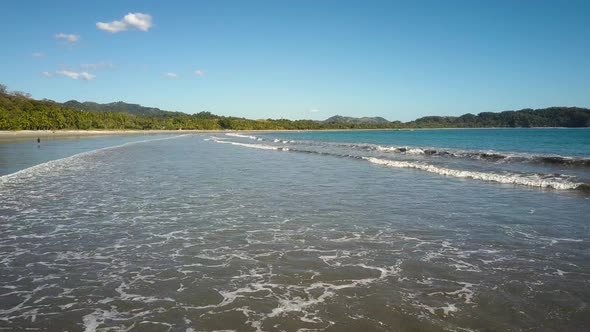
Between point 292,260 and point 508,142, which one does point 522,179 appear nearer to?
point 292,260

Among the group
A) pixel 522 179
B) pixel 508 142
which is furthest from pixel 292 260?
pixel 508 142

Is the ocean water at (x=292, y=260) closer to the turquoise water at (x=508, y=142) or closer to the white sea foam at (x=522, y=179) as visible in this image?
the white sea foam at (x=522, y=179)

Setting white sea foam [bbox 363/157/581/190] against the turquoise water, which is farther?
the turquoise water

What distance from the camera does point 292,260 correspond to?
8.53m

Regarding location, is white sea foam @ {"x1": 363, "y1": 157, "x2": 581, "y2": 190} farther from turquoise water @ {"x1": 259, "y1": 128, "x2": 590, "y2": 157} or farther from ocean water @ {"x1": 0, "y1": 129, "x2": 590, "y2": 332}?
turquoise water @ {"x1": 259, "y1": 128, "x2": 590, "y2": 157}

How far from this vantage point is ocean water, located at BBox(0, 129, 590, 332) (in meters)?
6.01

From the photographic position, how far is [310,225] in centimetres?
1165

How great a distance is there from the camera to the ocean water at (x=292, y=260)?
19.7 feet

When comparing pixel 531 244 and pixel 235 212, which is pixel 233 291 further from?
pixel 531 244

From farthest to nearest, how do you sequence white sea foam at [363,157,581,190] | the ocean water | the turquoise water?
the turquoise water → white sea foam at [363,157,581,190] → the ocean water

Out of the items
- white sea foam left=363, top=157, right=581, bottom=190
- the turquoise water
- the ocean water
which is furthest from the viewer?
the turquoise water

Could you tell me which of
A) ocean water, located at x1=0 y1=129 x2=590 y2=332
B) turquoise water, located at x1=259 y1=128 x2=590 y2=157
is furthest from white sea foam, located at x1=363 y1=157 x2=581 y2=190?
turquoise water, located at x1=259 y1=128 x2=590 y2=157

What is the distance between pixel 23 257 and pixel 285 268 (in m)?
5.59

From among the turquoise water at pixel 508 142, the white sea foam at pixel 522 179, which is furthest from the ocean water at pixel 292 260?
the turquoise water at pixel 508 142
